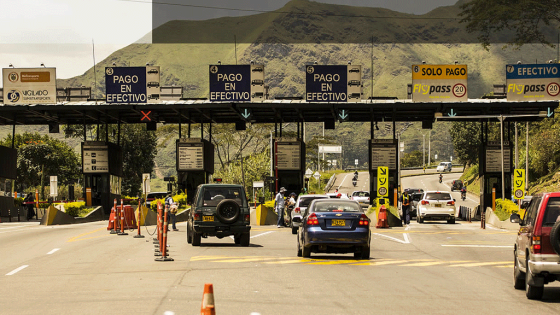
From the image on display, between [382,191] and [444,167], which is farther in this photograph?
[444,167]

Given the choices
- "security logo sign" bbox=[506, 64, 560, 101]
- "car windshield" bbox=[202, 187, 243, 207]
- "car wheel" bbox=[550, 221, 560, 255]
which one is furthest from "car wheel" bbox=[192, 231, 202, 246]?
"security logo sign" bbox=[506, 64, 560, 101]

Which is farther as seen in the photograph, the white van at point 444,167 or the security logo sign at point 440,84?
the white van at point 444,167

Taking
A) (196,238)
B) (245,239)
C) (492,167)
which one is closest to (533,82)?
(492,167)

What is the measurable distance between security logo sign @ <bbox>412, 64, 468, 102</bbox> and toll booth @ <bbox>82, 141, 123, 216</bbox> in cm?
1946

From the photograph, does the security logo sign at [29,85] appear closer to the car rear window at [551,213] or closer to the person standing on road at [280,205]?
the person standing on road at [280,205]

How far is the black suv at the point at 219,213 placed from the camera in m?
22.2

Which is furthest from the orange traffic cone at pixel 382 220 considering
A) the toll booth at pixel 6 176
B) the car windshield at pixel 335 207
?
the toll booth at pixel 6 176

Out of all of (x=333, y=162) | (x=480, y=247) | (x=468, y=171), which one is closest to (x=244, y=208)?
(x=480, y=247)

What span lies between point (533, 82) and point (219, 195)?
1112 inches

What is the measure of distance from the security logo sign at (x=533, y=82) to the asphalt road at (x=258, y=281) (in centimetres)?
2327

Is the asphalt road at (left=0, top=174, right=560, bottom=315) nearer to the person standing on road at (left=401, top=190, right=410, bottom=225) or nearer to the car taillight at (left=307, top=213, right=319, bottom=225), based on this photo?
the car taillight at (left=307, top=213, right=319, bottom=225)

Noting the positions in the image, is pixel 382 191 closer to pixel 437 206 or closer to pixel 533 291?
pixel 437 206

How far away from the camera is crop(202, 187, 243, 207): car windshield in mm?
22688

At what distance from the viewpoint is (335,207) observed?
746 inches
